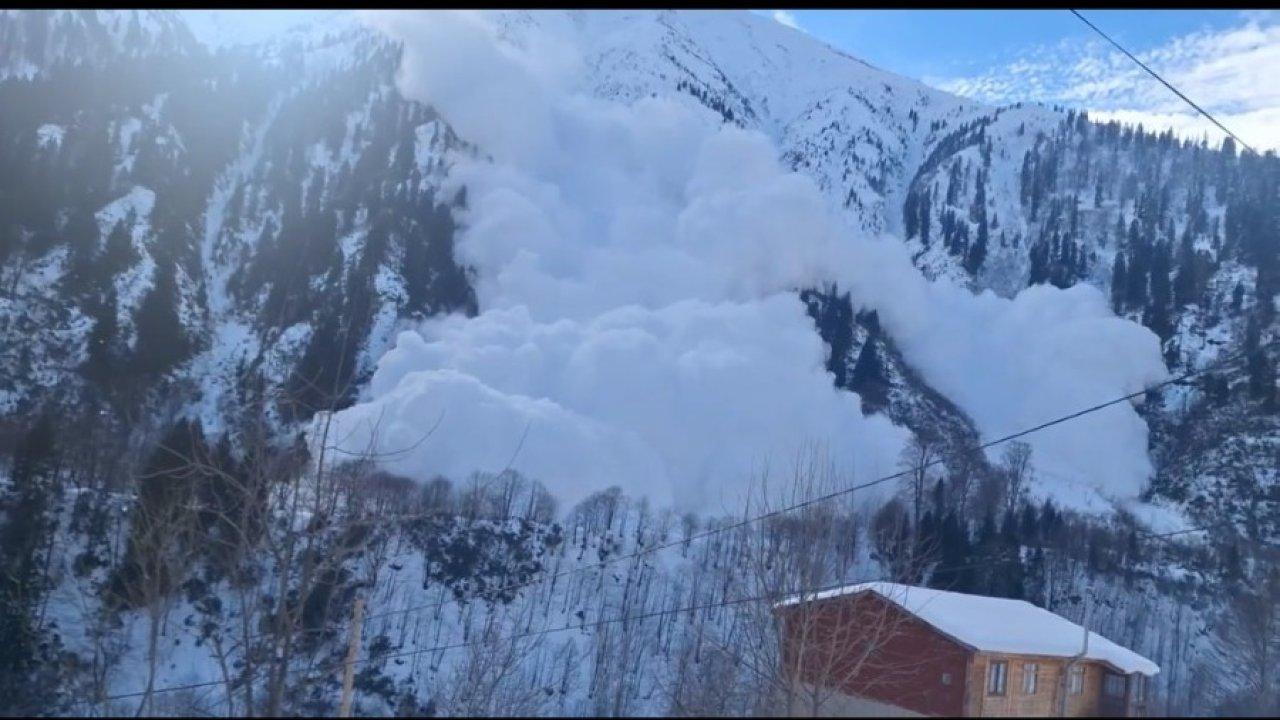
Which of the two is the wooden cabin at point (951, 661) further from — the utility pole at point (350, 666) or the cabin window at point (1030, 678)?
the utility pole at point (350, 666)

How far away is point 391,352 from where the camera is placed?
364 feet

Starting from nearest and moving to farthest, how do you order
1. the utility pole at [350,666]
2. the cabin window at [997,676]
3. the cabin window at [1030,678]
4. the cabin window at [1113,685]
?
the utility pole at [350,666]
the cabin window at [997,676]
the cabin window at [1030,678]
the cabin window at [1113,685]

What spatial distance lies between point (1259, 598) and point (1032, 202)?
146m

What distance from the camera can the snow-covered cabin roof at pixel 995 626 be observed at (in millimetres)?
24359

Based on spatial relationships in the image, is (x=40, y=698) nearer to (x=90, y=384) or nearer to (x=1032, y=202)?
(x=90, y=384)

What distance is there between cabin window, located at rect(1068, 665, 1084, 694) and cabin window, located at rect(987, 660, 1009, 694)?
6.95 ft

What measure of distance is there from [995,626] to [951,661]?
2.32 metres

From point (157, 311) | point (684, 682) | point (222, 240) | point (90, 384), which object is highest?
point (222, 240)

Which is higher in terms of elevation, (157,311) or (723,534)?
(157,311)

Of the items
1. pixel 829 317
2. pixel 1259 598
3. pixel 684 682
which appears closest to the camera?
pixel 684 682

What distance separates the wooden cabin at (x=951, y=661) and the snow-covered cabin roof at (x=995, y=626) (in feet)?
0.12

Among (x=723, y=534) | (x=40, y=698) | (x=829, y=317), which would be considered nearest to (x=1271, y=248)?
(x=829, y=317)

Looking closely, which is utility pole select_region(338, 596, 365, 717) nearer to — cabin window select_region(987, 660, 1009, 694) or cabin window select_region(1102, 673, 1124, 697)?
cabin window select_region(987, 660, 1009, 694)

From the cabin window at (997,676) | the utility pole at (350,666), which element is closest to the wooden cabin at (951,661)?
the cabin window at (997,676)
